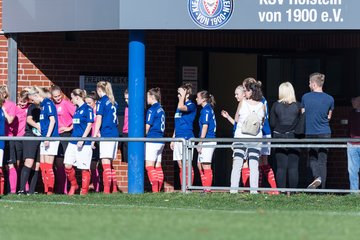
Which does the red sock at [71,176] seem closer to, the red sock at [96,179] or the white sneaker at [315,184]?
the red sock at [96,179]

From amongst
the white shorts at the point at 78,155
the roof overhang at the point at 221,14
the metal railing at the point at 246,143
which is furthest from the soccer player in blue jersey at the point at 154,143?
the roof overhang at the point at 221,14

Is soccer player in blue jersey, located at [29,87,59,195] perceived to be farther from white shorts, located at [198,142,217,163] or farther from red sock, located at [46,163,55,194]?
white shorts, located at [198,142,217,163]

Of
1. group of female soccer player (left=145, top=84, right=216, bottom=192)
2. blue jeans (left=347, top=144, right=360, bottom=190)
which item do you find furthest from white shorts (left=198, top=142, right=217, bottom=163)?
blue jeans (left=347, top=144, right=360, bottom=190)

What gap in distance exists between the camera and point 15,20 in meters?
19.5

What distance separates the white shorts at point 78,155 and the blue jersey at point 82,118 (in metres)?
0.41

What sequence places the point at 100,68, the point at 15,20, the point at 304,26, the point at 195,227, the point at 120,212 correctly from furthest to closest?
the point at 100,68
the point at 15,20
the point at 304,26
the point at 120,212
the point at 195,227

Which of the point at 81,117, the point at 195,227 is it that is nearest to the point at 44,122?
the point at 81,117

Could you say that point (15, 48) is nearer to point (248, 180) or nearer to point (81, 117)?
point (81, 117)

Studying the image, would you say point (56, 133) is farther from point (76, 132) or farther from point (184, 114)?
point (184, 114)

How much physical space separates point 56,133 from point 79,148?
672 mm

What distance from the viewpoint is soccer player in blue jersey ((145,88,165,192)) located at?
18.5 m

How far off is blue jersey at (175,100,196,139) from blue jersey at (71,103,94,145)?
143 centimetres

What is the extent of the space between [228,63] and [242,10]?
14.7 ft

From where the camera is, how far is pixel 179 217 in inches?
510
